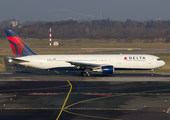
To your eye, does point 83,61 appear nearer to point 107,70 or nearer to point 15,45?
point 107,70

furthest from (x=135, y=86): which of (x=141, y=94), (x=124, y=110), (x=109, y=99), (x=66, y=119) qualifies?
(x=66, y=119)

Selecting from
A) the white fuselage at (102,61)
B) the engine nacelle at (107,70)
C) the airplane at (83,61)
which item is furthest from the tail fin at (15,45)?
the engine nacelle at (107,70)

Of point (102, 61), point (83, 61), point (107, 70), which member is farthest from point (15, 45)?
point (107, 70)

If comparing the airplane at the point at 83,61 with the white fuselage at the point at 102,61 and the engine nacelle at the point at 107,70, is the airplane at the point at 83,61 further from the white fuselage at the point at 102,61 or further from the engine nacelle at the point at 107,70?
the engine nacelle at the point at 107,70

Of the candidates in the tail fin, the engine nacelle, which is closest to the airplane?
the tail fin

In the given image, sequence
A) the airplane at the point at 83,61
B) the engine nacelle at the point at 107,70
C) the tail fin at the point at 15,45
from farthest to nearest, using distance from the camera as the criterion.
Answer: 1. the tail fin at the point at 15,45
2. the airplane at the point at 83,61
3. the engine nacelle at the point at 107,70

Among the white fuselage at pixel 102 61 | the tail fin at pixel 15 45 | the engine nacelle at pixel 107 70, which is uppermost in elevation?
the tail fin at pixel 15 45

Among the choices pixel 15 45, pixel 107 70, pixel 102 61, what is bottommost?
pixel 107 70

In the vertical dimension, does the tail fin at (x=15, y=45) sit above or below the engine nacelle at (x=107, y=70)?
above

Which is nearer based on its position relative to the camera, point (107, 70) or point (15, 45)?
point (107, 70)

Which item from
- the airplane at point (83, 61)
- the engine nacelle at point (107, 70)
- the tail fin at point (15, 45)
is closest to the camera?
the engine nacelle at point (107, 70)

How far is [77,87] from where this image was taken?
3444 cm

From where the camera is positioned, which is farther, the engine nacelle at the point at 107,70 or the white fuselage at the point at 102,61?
the white fuselage at the point at 102,61

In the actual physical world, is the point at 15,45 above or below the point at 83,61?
above
